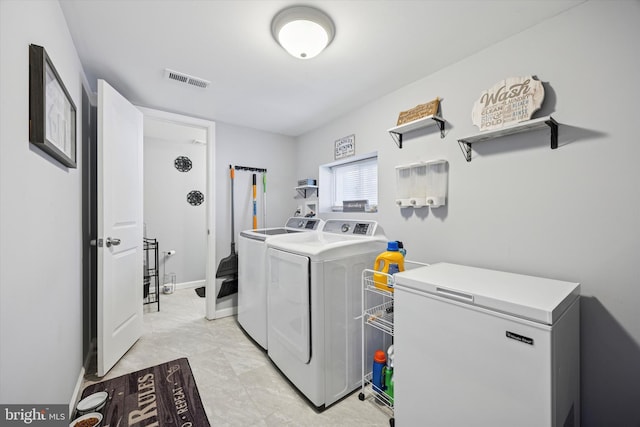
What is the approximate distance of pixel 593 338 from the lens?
128 centimetres

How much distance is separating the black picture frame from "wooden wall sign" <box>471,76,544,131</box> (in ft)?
7.16

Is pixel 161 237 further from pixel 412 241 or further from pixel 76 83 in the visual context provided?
pixel 412 241

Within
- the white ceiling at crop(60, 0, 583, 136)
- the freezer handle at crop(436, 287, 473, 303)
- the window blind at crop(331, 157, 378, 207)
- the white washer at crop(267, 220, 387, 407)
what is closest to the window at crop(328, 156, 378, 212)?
the window blind at crop(331, 157, 378, 207)

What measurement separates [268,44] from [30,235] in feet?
5.03

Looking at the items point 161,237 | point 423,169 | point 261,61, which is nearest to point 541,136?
point 423,169

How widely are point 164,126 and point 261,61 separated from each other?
2.37 meters

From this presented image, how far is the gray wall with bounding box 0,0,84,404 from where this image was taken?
81 centimetres

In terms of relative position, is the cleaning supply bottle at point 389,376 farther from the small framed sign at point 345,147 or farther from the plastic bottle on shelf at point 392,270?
the small framed sign at point 345,147

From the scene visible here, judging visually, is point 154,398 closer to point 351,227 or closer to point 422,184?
point 351,227

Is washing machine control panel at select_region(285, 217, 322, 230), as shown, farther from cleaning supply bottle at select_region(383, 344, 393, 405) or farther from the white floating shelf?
cleaning supply bottle at select_region(383, 344, 393, 405)

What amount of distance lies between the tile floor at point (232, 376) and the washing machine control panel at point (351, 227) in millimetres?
1161

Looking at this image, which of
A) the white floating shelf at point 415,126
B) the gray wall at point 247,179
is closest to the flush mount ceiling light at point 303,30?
the white floating shelf at point 415,126

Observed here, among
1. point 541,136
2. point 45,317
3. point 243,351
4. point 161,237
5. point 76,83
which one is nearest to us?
point 45,317

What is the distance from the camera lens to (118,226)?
2.11 meters
